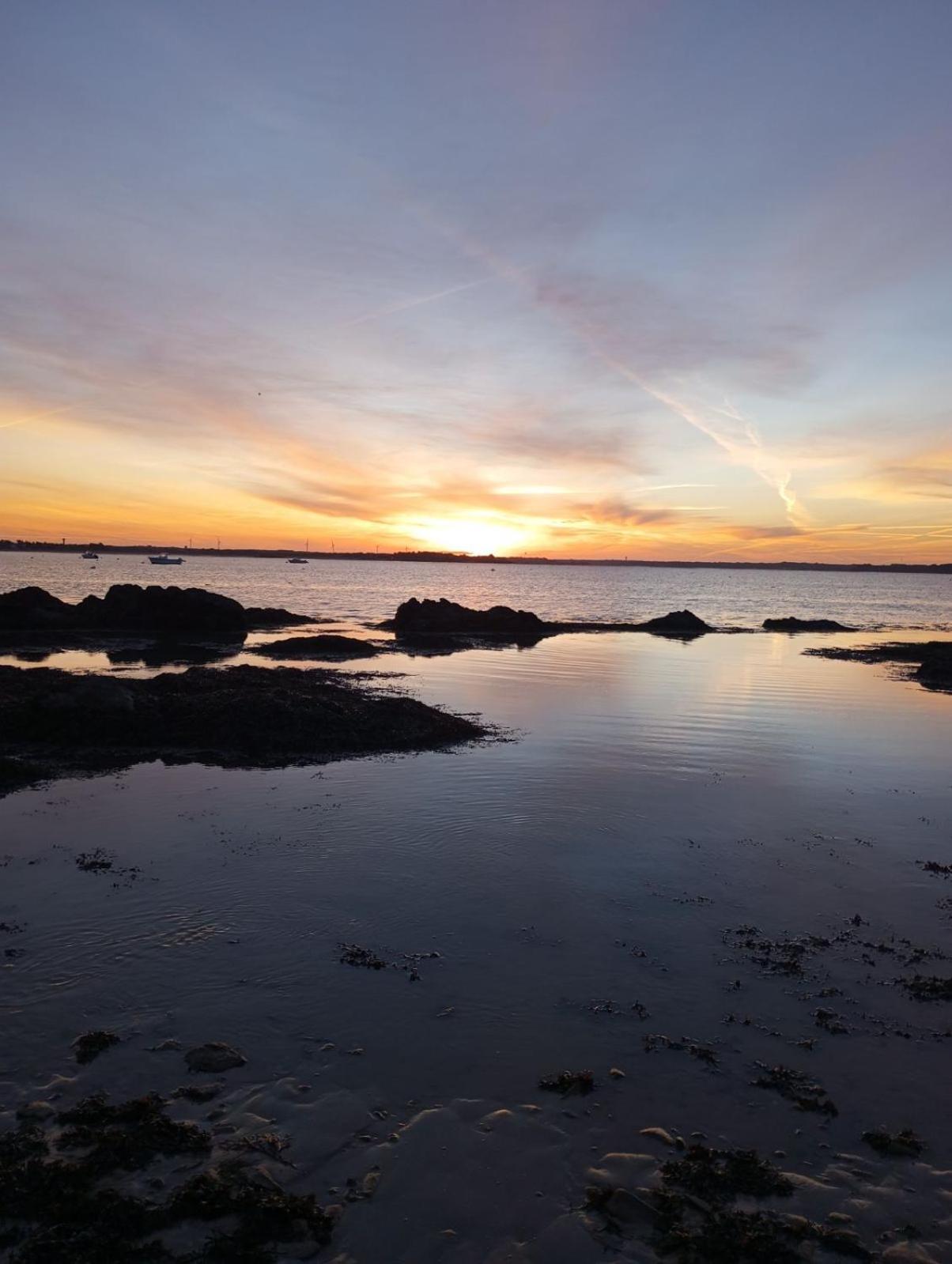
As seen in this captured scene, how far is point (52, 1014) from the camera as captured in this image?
7.09 meters

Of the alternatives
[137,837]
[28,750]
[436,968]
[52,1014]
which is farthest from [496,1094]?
[28,750]

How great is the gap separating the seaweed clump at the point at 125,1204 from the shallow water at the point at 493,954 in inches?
14.5

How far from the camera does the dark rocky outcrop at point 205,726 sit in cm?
1778

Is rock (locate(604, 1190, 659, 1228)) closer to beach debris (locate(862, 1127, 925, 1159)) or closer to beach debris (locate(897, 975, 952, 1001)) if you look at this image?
beach debris (locate(862, 1127, 925, 1159))

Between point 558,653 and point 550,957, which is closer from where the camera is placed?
point 550,957

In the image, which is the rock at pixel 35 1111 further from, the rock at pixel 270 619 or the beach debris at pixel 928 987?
the rock at pixel 270 619

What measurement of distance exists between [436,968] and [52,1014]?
12.0 feet

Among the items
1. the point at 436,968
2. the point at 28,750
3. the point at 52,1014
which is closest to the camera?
the point at 52,1014

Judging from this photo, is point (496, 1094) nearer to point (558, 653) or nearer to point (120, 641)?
point (558, 653)

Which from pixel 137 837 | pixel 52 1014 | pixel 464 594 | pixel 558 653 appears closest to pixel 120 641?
pixel 558 653

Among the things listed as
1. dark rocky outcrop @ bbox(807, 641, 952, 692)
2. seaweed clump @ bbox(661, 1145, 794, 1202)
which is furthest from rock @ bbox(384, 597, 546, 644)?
seaweed clump @ bbox(661, 1145, 794, 1202)

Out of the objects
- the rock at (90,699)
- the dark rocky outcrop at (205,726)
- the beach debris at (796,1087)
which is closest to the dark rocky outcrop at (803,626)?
the dark rocky outcrop at (205,726)

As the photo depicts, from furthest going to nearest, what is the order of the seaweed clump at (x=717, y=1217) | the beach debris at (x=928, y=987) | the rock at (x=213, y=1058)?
the beach debris at (x=928, y=987), the rock at (x=213, y=1058), the seaweed clump at (x=717, y=1217)

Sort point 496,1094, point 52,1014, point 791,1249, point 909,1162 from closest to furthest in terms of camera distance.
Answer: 1. point 791,1249
2. point 909,1162
3. point 496,1094
4. point 52,1014
